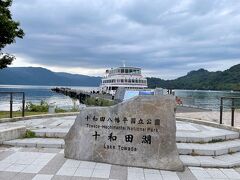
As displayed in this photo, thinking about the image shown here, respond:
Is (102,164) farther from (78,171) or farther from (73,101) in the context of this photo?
(73,101)

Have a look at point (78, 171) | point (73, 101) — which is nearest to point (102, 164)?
point (78, 171)

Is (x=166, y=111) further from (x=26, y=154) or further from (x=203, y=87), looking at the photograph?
(x=203, y=87)

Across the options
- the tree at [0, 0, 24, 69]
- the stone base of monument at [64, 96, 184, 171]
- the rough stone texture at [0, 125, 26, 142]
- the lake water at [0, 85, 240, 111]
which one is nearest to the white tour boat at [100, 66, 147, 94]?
the lake water at [0, 85, 240, 111]

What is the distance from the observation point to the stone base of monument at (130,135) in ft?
19.2

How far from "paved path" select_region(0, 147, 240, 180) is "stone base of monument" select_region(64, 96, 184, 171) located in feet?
0.58

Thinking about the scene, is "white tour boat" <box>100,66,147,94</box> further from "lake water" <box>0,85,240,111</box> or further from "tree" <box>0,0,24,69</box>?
"tree" <box>0,0,24,69</box>

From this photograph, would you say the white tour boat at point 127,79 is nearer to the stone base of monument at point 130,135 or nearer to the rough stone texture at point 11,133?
the rough stone texture at point 11,133

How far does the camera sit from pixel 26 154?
661 cm

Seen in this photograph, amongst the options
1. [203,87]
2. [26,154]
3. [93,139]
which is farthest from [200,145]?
[203,87]

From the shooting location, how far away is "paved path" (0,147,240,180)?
528cm

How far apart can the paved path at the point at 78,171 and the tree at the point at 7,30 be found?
8068mm

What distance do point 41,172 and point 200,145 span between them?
379 centimetres

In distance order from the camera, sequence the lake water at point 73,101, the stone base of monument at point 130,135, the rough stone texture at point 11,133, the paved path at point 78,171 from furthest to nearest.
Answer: the lake water at point 73,101 < the rough stone texture at point 11,133 < the stone base of monument at point 130,135 < the paved path at point 78,171

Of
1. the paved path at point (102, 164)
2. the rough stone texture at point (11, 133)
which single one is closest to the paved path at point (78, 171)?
the paved path at point (102, 164)
